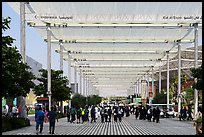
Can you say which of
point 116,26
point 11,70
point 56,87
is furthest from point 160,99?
point 11,70

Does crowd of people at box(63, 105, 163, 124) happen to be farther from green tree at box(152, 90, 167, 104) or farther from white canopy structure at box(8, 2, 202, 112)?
green tree at box(152, 90, 167, 104)

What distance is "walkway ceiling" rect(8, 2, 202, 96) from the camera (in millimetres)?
41419

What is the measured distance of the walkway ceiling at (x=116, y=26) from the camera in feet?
136

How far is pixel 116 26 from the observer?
48.5 m

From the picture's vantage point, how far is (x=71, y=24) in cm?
4781

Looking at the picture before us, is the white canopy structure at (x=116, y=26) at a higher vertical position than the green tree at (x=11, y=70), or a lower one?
higher

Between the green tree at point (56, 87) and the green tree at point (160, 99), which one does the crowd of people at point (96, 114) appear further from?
the green tree at point (160, 99)

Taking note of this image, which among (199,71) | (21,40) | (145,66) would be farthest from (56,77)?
(145,66)

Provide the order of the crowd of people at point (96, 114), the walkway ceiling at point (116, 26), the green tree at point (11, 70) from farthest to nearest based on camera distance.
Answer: the crowd of people at point (96, 114), the walkway ceiling at point (116, 26), the green tree at point (11, 70)

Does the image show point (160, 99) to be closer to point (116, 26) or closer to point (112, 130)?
point (116, 26)

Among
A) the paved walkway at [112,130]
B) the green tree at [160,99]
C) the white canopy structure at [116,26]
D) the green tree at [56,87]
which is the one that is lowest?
the paved walkway at [112,130]

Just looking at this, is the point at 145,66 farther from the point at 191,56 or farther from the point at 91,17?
the point at 91,17

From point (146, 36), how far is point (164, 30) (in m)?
3.51

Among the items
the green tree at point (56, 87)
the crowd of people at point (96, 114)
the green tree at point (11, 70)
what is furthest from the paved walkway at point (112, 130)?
the green tree at point (56, 87)
